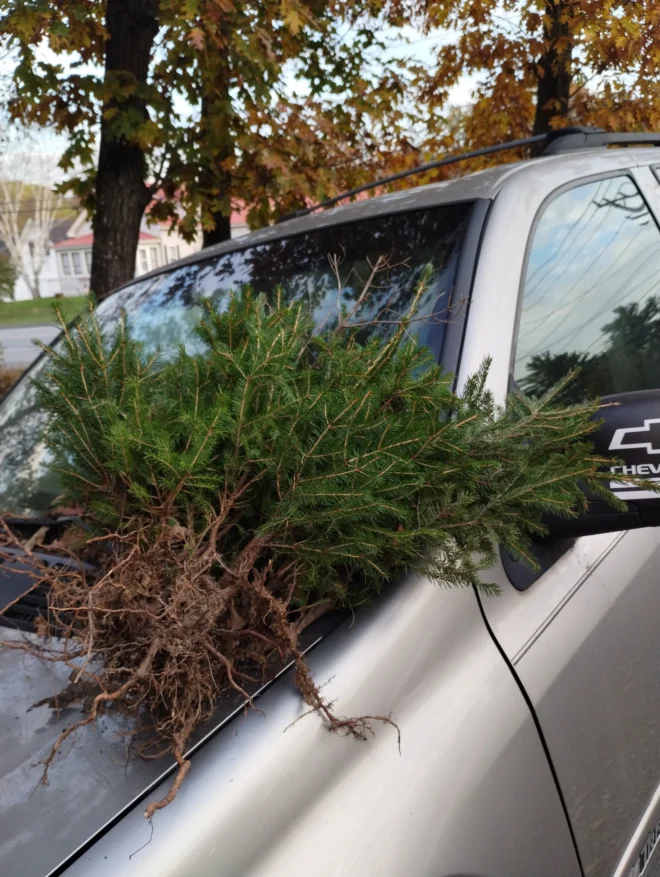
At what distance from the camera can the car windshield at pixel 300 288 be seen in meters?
2.00

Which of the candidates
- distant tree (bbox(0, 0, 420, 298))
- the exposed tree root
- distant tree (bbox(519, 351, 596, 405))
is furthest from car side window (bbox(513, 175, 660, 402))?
distant tree (bbox(0, 0, 420, 298))

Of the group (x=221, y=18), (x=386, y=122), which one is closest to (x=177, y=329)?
(x=221, y=18)

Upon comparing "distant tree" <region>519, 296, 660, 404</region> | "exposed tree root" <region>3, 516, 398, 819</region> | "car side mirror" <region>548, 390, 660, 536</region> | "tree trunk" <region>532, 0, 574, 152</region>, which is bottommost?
"exposed tree root" <region>3, 516, 398, 819</region>

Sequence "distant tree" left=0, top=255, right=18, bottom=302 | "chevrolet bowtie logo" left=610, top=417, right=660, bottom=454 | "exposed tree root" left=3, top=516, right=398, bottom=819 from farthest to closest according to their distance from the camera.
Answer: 1. "distant tree" left=0, top=255, right=18, bottom=302
2. "chevrolet bowtie logo" left=610, top=417, right=660, bottom=454
3. "exposed tree root" left=3, top=516, right=398, bottom=819

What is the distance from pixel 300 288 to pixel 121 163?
3995 millimetres

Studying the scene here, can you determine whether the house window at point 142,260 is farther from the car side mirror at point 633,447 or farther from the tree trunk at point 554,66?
the car side mirror at point 633,447

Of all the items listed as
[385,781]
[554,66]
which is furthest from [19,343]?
[385,781]

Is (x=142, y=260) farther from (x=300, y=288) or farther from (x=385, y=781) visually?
(x=385, y=781)

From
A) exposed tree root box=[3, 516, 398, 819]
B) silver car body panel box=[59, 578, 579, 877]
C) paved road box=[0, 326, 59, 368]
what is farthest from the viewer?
paved road box=[0, 326, 59, 368]

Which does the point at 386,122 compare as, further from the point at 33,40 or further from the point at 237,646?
the point at 237,646

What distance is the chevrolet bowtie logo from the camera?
5.03 ft

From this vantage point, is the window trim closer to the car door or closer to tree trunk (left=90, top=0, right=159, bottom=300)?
tree trunk (left=90, top=0, right=159, bottom=300)

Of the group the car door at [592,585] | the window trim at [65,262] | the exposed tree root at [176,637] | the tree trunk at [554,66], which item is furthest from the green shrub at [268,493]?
the window trim at [65,262]

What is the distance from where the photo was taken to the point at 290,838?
1183 mm
